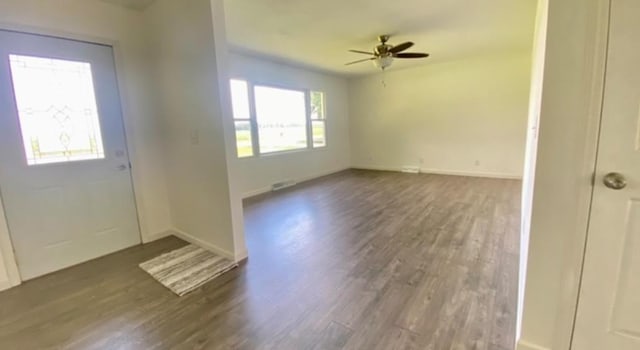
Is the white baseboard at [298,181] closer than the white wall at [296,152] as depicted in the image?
No

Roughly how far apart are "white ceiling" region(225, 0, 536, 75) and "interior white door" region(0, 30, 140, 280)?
5.21 ft

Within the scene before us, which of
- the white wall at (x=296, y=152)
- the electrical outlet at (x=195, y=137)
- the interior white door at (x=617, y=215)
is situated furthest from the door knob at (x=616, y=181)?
the white wall at (x=296, y=152)

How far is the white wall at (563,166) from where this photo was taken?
114 centimetres

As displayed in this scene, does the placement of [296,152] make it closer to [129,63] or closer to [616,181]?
[129,63]

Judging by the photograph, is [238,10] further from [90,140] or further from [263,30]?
[90,140]

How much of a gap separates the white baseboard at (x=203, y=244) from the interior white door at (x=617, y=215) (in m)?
2.53

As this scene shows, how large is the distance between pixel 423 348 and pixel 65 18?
3.89m

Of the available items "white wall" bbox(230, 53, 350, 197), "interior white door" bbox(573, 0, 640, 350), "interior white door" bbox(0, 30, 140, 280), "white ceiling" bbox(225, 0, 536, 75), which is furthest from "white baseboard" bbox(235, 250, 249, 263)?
"white ceiling" bbox(225, 0, 536, 75)

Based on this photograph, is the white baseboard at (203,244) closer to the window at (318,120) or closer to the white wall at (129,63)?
the white wall at (129,63)

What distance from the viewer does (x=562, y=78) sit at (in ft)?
3.86

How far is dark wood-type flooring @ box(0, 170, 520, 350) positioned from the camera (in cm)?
170

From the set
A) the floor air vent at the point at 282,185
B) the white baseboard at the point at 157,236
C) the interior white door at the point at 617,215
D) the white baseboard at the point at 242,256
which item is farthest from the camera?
the floor air vent at the point at 282,185

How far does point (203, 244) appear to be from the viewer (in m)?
2.99

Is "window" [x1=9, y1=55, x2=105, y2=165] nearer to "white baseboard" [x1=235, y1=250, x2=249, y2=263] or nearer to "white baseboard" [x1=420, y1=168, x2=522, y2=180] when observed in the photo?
"white baseboard" [x1=235, y1=250, x2=249, y2=263]
